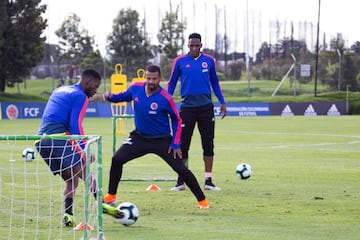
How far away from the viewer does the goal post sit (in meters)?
7.83

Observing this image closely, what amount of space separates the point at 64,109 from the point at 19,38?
50167 mm

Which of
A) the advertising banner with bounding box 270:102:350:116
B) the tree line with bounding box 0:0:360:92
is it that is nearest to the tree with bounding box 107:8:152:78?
the tree line with bounding box 0:0:360:92

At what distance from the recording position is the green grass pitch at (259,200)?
29.3 ft

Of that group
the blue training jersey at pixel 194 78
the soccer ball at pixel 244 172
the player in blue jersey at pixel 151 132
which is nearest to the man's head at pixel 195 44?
the blue training jersey at pixel 194 78

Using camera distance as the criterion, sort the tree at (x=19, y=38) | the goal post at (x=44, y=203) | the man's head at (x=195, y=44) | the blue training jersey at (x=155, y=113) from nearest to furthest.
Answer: the goal post at (x=44, y=203)
the blue training jersey at (x=155, y=113)
the man's head at (x=195, y=44)
the tree at (x=19, y=38)

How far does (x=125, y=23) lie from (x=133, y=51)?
2.75m

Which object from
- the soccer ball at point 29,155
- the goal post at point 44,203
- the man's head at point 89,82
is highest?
the man's head at point 89,82

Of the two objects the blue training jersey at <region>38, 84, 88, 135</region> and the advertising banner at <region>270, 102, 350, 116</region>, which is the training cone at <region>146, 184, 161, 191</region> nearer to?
the blue training jersey at <region>38, 84, 88, 135</region>

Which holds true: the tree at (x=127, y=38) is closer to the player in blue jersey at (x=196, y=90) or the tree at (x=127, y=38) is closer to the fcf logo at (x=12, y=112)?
the fcf logo at (x=12, y=112)

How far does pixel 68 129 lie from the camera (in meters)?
9.41

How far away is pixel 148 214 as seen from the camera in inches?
402

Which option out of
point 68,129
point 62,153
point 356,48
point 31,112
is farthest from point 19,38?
point 62,153

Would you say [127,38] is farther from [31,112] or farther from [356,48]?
[31,112]

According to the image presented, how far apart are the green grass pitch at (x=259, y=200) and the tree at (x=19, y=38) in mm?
38510
